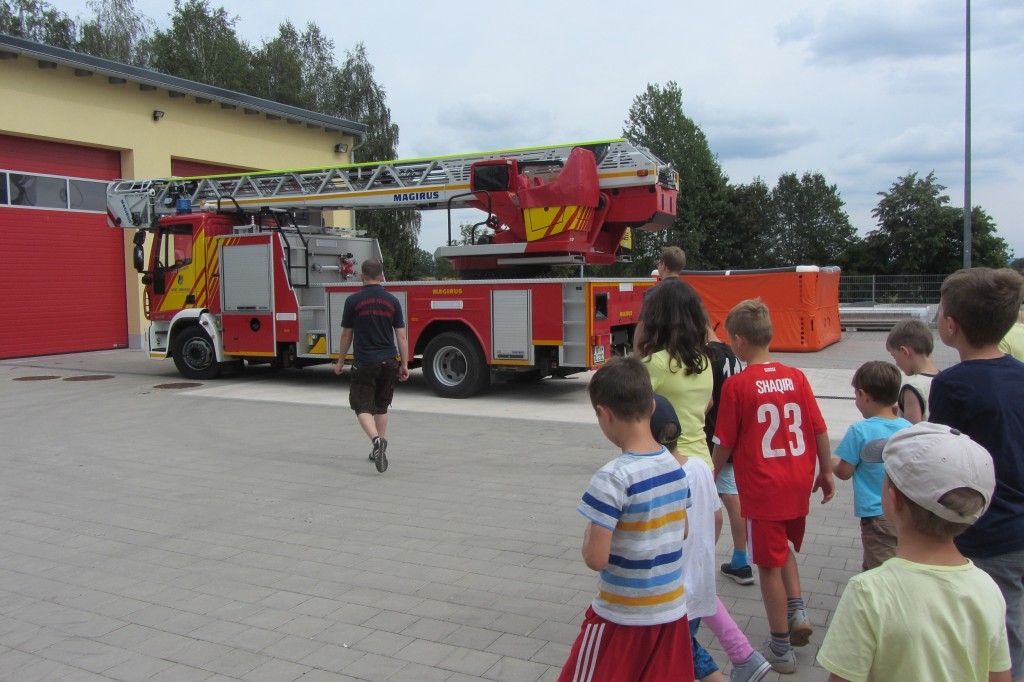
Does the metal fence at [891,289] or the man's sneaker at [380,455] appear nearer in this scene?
the man's sneaker at [380,455]

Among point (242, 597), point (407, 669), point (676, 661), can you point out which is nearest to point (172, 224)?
point (242, 597)

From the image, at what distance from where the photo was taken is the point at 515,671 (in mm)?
3654

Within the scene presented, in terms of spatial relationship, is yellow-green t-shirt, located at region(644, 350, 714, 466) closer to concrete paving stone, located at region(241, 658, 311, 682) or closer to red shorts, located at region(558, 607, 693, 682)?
red shorts, located at region(558, 607, 693, 682)

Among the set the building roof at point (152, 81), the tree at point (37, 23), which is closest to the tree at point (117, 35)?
the tree at point (37, 23)

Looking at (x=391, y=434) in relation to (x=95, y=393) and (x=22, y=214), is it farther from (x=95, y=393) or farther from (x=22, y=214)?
(x=22, y=214)

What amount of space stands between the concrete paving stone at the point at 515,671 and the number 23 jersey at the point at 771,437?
1.18 meters

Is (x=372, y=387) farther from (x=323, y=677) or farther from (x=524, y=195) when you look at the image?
(x=524, y=195)

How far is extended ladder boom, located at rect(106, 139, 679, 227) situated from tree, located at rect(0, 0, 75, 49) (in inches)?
1293

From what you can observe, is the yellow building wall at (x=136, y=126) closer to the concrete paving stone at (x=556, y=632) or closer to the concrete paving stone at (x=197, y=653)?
the concrete paving stone at (x=197, y=653)

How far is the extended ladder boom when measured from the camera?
11.5m

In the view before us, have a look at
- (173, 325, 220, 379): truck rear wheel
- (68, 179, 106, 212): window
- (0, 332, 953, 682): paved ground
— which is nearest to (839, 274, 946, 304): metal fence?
(0, 332, 953, 682): paved ground

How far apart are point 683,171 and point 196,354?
51354 mm

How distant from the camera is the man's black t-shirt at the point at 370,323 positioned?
7766 millimetres

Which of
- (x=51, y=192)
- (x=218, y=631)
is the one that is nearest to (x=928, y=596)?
(x=218, y=631)
